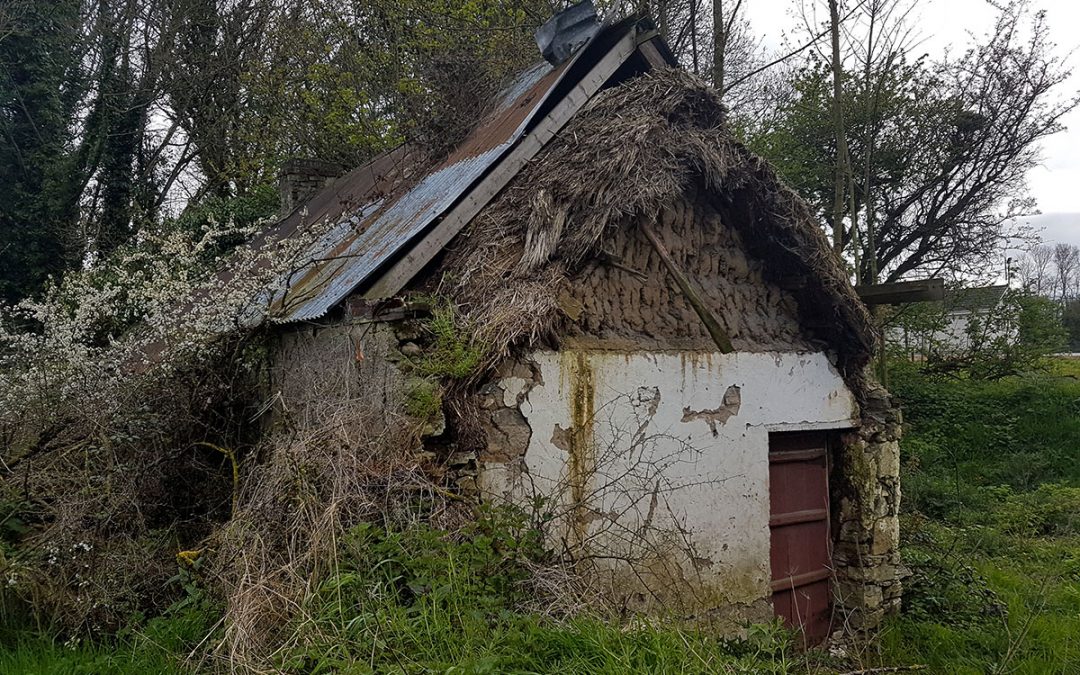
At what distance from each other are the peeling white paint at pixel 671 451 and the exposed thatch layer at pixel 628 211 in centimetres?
49

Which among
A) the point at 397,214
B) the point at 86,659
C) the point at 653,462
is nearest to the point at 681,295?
the point at 653,462

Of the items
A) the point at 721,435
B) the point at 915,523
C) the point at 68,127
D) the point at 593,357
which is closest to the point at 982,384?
the point at 915,523

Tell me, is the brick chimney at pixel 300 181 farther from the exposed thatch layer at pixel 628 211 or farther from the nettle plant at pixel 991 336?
the nettle plant at pixel 991 336

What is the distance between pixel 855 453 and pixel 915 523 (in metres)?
3.98

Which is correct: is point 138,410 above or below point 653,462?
above

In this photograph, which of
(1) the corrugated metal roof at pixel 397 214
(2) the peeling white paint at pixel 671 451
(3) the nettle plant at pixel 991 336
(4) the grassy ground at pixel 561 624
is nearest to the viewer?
(4) the grassy ground at pixel 561 624

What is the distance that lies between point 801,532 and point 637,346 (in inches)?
102

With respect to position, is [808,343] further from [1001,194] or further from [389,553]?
[1001,194]

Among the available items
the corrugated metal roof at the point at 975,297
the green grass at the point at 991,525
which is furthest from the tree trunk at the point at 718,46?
the green grass at the point at 991,525

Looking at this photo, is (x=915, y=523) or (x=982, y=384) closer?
(x=915, y=523)

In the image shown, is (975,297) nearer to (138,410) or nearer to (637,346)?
(637,346)

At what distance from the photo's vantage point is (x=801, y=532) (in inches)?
286

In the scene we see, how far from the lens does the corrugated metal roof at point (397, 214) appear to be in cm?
589

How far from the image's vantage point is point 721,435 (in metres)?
6.40
